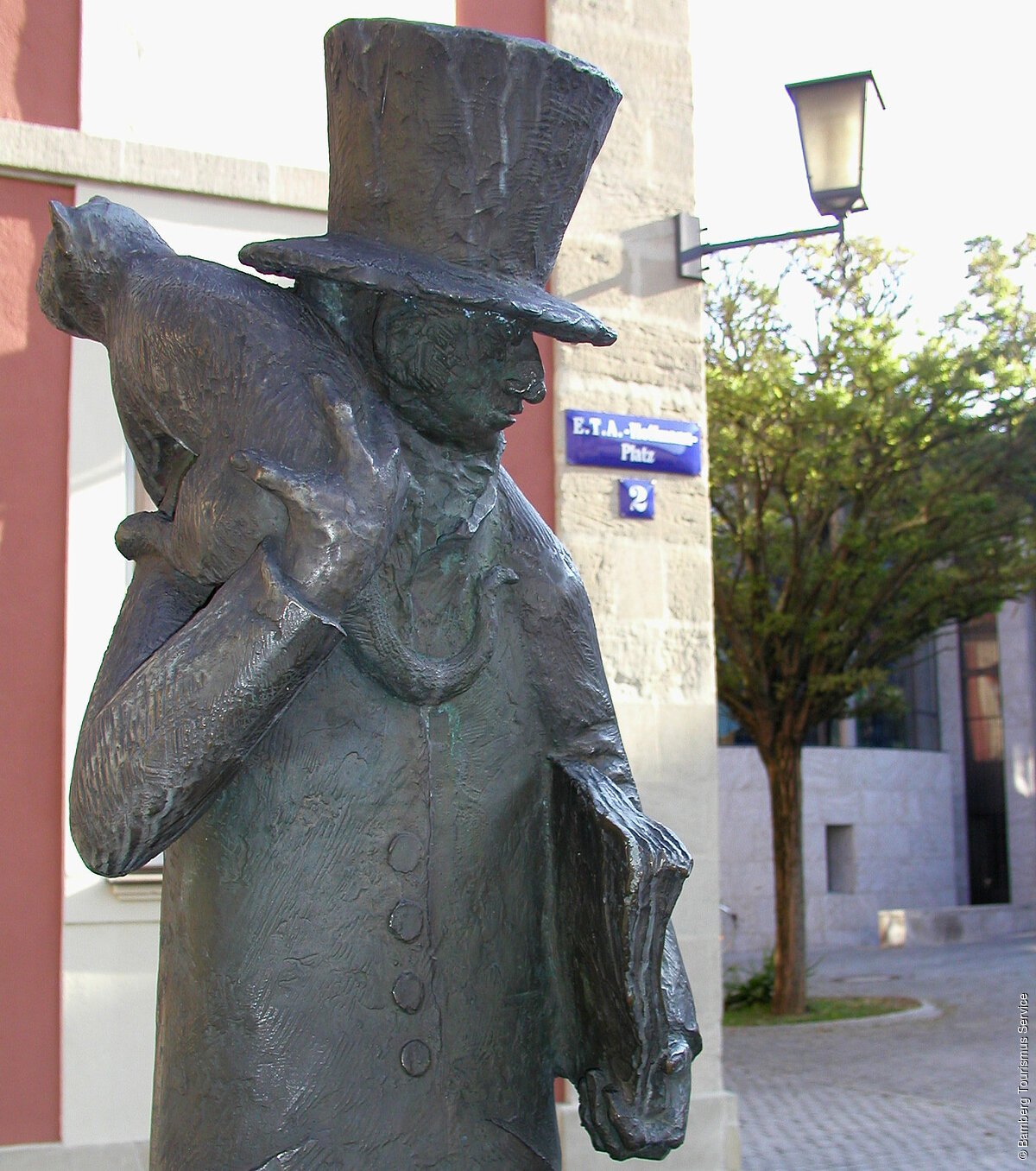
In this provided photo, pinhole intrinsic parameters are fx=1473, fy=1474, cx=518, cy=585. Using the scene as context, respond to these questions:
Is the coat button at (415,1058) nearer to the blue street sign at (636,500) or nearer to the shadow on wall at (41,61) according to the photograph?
the blue street sign at (636,500)

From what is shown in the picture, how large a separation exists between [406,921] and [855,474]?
1113cm

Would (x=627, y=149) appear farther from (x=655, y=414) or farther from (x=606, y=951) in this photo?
(x=606, y=951)

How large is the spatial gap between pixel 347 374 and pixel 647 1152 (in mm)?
957

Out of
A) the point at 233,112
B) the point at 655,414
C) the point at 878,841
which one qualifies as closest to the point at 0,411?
the point at 233,112

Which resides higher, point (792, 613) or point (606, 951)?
point (792, 613)

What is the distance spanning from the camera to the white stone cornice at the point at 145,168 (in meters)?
5.83

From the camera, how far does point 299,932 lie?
5.16 feet

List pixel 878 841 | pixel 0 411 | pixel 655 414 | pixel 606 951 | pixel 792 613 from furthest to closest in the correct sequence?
pixel 878 841 → pixel 792 613 → pixel 655 414 → pixel 0 411 → pixel 606 951

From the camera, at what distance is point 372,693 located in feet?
5.43

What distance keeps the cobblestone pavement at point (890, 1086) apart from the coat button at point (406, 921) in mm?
6107

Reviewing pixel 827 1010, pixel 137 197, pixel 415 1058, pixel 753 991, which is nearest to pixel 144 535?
pixel 415 1058

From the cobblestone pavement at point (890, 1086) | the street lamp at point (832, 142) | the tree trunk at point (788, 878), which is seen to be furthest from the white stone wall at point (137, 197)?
the tree trunk at point (788, 878)

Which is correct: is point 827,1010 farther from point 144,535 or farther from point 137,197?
point 144,535

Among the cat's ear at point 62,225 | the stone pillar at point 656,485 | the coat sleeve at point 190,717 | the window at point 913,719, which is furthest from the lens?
the window at point 913,719
